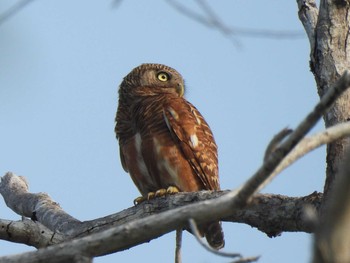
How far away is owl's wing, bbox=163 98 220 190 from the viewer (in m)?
7.47

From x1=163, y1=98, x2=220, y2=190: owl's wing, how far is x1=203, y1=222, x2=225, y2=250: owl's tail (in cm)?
70

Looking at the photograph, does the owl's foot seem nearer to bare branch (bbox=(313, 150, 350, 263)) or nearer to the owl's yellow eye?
the owl's yellow eye

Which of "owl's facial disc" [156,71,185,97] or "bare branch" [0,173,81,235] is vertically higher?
"owl's facial disc" [156,71,185,97]

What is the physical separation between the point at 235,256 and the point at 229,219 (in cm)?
281

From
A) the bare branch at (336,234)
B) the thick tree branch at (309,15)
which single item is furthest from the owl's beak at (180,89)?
the bare branch at (336,234)

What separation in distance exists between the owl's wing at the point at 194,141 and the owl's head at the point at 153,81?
3.26 ft

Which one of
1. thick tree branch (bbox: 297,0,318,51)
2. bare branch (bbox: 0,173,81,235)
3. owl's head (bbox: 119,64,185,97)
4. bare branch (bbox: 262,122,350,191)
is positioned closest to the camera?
bare branch (bbox: 262,122,350,191)

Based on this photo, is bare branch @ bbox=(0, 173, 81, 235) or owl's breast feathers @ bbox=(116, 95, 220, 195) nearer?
bare branch @ bbox=(0, 173, 81, 235)

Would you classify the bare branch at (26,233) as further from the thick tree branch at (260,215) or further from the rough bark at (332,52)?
the rough bark at (332,52)

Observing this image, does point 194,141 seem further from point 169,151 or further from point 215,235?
point 215,235

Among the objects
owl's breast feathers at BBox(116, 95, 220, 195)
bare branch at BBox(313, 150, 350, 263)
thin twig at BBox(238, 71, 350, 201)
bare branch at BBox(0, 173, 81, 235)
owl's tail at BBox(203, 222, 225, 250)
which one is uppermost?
owl's breast feathers at BBox(116, 95, 220, 195)

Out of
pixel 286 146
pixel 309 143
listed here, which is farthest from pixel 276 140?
pixel 309 143

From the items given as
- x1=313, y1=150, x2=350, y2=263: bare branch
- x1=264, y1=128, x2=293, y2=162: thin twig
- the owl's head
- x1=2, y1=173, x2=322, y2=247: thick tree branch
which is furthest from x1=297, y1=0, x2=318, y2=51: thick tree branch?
x1=313, y1=150, x2=350, y2=263: bare branch

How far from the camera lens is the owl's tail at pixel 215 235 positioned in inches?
272
